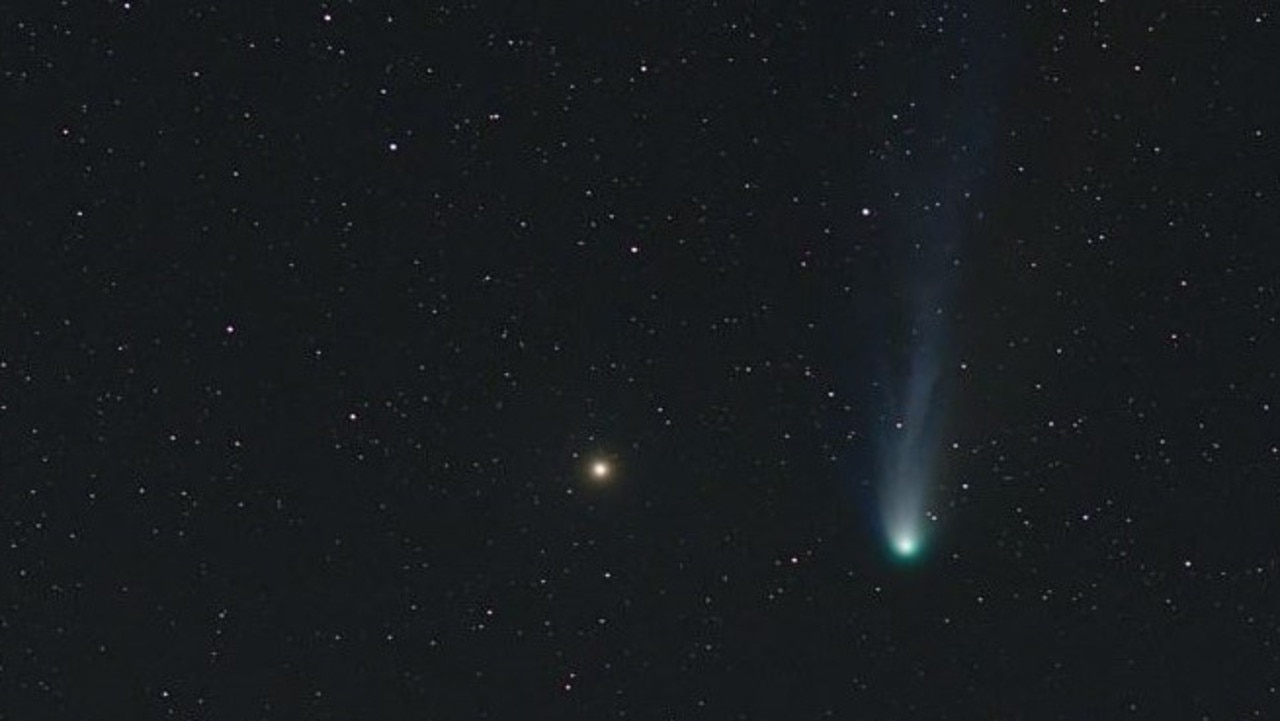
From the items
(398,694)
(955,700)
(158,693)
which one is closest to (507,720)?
(398,694)

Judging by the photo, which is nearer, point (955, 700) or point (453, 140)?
point (453, 140)

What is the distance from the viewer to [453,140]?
3.89 feet

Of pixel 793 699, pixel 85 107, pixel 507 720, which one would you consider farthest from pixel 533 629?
pixel 85 107

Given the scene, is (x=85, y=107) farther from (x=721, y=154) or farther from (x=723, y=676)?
(x=723, y=676)

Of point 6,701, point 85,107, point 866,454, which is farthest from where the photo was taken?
point 6,701

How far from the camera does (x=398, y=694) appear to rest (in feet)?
4.86

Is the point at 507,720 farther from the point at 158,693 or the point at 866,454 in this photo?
the point at 866,454

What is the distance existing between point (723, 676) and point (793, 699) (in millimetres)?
80

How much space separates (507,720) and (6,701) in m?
0.49

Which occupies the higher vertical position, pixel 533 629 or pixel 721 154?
pixel 721 154

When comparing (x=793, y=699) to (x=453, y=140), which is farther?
(x=793, y=699)

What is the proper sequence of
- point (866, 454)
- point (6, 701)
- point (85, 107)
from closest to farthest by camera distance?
point (85, 107)
point (866, 454)
point (6, 701)

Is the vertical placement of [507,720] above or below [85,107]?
below

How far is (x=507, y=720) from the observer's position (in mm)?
1523
